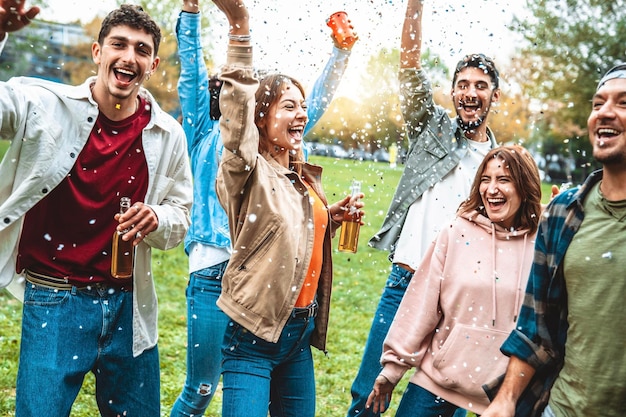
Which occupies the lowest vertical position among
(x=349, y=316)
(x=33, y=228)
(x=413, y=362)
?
(x=349, y=316)

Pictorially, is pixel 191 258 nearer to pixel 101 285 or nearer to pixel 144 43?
pixel 101 285

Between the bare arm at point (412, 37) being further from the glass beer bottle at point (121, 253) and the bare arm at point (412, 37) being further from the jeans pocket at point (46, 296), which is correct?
the jeans pocket at point (46, 296)

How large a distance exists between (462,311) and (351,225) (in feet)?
2.37

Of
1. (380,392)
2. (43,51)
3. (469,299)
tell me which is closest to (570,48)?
(469,299)

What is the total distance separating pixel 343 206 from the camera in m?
3.38

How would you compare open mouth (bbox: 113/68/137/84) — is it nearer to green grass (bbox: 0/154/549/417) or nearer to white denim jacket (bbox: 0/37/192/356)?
white denim jacket (bbox: 0/37/192/356)

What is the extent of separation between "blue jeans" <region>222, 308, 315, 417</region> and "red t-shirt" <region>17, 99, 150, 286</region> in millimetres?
618

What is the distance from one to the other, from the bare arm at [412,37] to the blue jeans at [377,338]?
3.71ft

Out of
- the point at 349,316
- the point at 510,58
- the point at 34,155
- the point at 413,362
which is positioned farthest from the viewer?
the point at 510,58

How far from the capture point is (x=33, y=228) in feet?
9.61

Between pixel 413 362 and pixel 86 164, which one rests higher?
pixel 86 164

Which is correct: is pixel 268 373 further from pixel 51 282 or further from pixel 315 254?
pixel 51 282

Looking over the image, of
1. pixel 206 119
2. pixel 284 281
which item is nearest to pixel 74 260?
pixel 284 281

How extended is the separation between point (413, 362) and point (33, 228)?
1.68 meters
